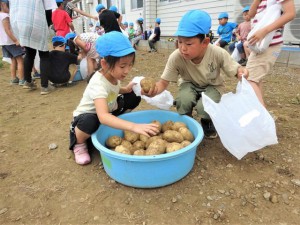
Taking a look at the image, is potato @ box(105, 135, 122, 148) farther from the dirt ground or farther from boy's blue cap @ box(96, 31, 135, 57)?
boy's blue cap @ box(96, 31, 135, 57)

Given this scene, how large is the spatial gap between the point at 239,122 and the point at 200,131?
270 mm

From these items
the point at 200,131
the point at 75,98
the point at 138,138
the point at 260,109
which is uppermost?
the point at 260,109

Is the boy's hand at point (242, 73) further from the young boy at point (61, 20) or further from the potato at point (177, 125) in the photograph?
the young boy at point (61, 20)

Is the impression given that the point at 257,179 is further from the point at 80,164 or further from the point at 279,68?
Result: the point at 279,68

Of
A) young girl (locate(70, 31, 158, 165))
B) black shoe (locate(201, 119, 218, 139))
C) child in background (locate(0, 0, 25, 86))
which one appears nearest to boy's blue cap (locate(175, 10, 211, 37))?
young girl (locate(70, 31, 158, 165))

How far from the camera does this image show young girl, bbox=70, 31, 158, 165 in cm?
174

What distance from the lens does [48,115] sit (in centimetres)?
317

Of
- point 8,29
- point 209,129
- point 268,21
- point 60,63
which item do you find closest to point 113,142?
point 209,129

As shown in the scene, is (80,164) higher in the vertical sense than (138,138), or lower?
lower

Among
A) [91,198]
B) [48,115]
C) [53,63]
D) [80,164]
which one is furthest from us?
[53,63]

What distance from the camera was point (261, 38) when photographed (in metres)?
2.07

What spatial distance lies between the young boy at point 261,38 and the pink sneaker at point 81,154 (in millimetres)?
1537

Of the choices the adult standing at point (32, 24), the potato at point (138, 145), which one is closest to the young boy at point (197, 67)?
the potato at point (138, 145)

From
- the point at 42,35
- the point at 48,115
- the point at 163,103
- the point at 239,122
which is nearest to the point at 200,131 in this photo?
the point at 239,122
